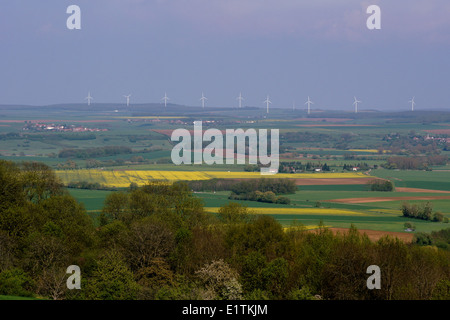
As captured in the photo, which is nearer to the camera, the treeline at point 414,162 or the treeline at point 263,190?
the treeline at point 263,190

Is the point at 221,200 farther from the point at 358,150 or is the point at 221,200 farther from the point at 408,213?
the point at 358,150

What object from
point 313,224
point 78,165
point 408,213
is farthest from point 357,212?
point 78,165

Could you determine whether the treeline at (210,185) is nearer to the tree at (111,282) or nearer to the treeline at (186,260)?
the treeline at (186,260)

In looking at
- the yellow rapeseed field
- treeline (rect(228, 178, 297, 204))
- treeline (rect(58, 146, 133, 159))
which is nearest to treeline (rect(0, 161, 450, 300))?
treeline (rect(228, 178, 297, 204))

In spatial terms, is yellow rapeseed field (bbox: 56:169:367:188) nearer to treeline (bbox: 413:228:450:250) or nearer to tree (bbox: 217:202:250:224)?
tree (bbox: 217:202:250:224)

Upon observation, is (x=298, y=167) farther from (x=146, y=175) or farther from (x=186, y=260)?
(x=186, y=260)

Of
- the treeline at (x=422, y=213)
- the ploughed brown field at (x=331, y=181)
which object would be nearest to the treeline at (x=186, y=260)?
the treeline at (x=422, y=213)
